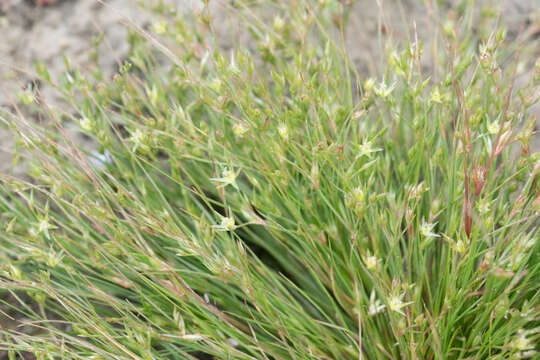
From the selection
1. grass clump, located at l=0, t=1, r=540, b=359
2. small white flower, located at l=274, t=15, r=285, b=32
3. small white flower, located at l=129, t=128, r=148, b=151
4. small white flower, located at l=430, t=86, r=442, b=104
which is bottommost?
grass clump, located at l=0, t=1, r=540, b=359

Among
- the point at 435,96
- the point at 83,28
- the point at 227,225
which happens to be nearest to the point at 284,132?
the point at 227,225

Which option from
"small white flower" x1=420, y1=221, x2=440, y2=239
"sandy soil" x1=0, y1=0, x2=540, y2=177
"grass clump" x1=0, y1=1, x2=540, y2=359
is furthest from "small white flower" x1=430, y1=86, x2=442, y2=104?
"sandy soil" x1=0, y1=0, x2=540, y2=177

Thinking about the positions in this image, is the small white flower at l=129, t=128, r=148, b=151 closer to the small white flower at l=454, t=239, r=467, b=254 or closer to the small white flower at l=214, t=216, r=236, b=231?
the small white flower at l=214, t=216, r=236, b=231

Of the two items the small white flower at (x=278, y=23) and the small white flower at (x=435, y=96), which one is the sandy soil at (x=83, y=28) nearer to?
Answer: the small white flower at (x=278, y=23)

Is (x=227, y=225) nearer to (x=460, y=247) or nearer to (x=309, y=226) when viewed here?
(x=309, y=226)

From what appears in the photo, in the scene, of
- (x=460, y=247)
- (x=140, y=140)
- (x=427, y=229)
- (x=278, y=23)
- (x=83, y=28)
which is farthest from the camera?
(x=83, y=28)

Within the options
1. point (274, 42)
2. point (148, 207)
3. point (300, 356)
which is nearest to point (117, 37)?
point (274, 42)

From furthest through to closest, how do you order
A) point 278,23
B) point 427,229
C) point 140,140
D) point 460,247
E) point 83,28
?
point 83,28
point 278,23
point 140,140
point 427,229
point 460,247

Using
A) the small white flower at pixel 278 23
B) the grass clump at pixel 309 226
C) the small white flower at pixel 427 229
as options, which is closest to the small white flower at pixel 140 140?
the grass clump at pixel 309 226
